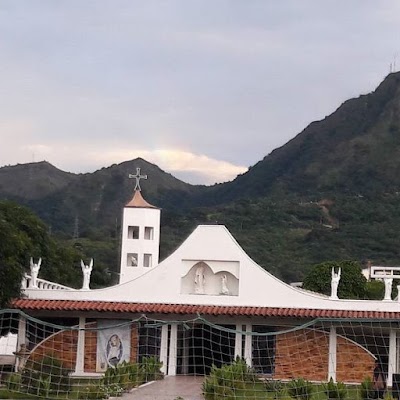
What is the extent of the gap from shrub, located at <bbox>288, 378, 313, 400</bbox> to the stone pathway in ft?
6.06

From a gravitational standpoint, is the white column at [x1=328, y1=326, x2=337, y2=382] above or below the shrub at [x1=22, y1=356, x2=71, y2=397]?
above

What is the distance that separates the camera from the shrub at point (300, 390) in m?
16.6

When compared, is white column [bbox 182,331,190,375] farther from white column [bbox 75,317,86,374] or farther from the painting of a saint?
white column [bbox 75,317,86,374]

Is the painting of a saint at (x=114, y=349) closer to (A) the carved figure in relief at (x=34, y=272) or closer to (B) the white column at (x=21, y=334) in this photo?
(B) the white column at (x=21, y=334)

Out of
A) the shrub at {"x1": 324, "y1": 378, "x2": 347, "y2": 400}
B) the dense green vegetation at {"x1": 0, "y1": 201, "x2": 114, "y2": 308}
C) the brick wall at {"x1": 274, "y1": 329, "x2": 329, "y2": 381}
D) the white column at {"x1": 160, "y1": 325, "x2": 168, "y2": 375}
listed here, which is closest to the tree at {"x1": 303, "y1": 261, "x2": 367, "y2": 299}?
the dense green vegetation at {"x1": 0, "y1": 201, "x2": 114, "y2": 308}

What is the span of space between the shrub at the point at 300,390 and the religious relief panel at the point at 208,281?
721 cm

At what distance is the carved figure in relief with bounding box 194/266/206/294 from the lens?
24125 millimetres

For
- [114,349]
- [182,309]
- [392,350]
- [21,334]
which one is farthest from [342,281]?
[21,334]

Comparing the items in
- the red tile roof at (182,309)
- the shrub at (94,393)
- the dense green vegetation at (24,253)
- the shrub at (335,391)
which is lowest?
the shrub at (94,393)

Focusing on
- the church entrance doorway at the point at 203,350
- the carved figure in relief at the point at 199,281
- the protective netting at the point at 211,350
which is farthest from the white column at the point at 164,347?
the carved figure in relief at the point at 199,281

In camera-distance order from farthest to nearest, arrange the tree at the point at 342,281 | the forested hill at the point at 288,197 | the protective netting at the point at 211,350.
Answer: the forested hill at the point at 288,197
the tree at the point at 342,281
the protective netting at the point at 211,350

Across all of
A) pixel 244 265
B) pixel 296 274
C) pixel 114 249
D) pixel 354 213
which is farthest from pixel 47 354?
pixel 354 213

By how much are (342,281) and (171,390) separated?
842 inches

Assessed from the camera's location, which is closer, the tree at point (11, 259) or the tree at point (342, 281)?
the tree at point (11, 259)
